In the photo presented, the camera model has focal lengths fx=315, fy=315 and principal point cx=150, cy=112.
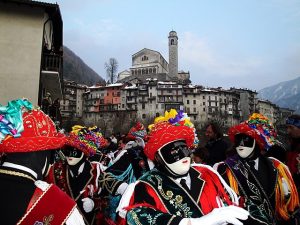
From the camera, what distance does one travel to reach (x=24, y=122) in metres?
2.46

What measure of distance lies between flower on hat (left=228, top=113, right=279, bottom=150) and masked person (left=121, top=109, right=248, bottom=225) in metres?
1.56

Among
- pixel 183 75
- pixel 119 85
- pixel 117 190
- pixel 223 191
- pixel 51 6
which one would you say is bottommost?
pixel 117 190

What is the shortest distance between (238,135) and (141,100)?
7894 cm

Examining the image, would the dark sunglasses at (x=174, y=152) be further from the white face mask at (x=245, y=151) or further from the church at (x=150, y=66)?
the church at (x=150, y=66)

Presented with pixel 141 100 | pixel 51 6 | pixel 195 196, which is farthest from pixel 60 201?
pixel 141 100

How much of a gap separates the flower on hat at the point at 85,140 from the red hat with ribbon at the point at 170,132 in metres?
2.53

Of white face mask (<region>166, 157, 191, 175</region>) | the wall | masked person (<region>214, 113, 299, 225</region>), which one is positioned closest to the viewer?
white face mask (<region>166, 157, 191, 175</region>)

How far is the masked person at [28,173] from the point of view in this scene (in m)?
2.21

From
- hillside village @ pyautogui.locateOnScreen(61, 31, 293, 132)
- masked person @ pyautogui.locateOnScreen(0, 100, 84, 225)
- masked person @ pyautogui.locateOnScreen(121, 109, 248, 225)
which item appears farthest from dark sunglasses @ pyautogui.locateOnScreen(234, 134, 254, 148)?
hillside village @ pyautogui.locateOnScreen(61, 31, 293, 132)

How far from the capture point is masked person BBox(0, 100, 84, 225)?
7.23 feet

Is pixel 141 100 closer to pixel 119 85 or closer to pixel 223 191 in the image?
pixel 119 85

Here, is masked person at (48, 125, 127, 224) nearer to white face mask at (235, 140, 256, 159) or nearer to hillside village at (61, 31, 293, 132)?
white face mask at (235, 140, 256, 159)

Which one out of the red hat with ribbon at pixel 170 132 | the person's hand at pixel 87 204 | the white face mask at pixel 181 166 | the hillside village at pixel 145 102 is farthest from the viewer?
the hillside village at pixel 145 102

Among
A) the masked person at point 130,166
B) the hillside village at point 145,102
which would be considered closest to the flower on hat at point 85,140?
the masked person at point 130,166
